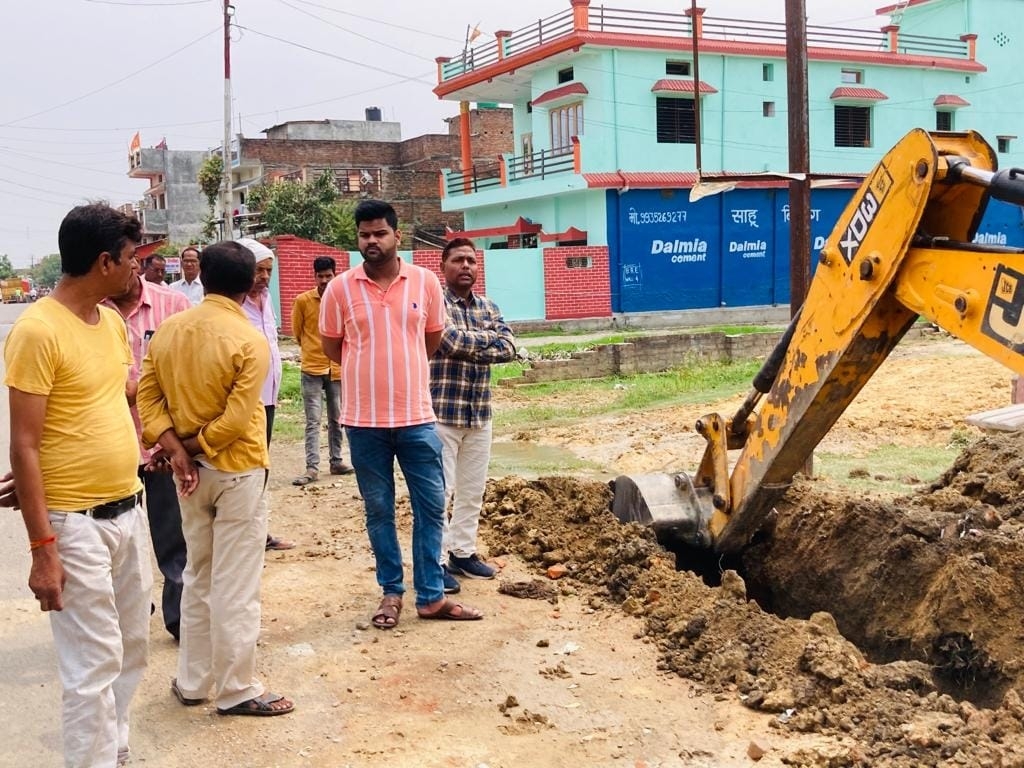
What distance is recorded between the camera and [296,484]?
8.34m

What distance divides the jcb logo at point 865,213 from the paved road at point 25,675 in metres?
3.59

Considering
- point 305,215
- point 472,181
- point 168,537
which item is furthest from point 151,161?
point 168,537

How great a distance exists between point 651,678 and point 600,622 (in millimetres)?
704

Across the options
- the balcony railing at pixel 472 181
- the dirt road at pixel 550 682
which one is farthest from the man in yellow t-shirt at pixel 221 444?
the balcony railing at pixel 472 181

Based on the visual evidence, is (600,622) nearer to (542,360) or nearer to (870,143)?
(542,360)

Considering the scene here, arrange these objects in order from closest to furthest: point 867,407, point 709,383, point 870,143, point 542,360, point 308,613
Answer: point 308,613 → point 867,407 → point 709,383 → point 542,360 → point 870,143

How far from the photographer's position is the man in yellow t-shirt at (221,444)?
374 centimetres

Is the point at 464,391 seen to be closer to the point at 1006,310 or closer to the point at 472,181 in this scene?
the point at 1006,310

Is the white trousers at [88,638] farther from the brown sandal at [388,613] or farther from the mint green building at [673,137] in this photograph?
the mint green building at [673,137]

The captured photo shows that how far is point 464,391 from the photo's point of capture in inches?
213

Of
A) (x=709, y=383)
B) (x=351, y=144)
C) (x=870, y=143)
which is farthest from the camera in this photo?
(x=351, y=144)

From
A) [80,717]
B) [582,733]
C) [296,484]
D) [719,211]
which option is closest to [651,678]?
[582,733]

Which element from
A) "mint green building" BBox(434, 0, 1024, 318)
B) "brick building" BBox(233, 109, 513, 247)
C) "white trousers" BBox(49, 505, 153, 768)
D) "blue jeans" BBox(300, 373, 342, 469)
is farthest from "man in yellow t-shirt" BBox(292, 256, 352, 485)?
"brick building" BBox(233, 109, 513, 247)

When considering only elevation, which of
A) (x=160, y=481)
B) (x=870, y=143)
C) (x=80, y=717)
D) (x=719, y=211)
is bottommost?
(x=80, y=717)
